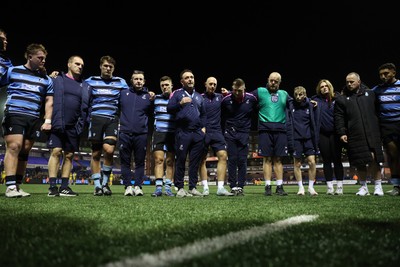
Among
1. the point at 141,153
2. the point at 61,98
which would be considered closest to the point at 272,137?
the point at 141,153

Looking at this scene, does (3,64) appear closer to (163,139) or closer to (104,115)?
(104,115)

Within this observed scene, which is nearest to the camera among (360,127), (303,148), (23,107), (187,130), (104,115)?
(23,107)

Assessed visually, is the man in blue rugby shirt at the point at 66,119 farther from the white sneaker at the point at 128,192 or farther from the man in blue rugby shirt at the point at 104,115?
the white sneaker at the point at 128,192

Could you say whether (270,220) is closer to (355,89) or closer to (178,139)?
(178,139)

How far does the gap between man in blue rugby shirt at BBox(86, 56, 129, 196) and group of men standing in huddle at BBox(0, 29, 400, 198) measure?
2 centimetres

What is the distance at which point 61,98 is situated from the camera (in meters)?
5.85

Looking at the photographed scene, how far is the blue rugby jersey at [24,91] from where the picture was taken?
17.1ft

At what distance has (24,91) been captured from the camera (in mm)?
5332

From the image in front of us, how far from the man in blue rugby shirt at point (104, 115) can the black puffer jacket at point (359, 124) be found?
462 centimetres

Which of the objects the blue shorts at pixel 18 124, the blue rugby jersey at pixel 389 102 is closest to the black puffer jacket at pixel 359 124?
the blue rugby jersey at pixel 389 102

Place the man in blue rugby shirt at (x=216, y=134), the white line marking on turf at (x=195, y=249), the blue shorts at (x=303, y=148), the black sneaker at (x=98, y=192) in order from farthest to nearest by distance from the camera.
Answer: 1. the blue shorts at (x=303, y=148)
2. the man in blue rugby shirt at (x=216, y=134)
3. the black sneaker at (x=98, y=192)
4. the white line marking on turf at (x=195, y=249)

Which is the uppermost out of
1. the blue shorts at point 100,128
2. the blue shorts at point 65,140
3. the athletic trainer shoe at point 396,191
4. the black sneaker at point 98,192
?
the blue shorts at point 100,128

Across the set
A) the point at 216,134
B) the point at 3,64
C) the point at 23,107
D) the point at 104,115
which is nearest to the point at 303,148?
the point at 216,134

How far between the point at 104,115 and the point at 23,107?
1.52 m
